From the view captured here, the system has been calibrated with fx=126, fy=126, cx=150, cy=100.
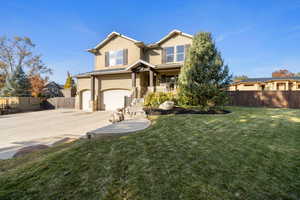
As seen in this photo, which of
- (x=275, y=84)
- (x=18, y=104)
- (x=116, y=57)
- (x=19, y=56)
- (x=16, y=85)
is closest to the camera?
(x=116, y=57)

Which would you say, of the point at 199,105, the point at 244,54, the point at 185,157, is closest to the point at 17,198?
the point at 185,157

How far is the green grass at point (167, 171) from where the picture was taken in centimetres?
182

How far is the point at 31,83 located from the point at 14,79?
2714mm

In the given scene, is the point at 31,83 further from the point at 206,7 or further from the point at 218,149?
the point at 218,149

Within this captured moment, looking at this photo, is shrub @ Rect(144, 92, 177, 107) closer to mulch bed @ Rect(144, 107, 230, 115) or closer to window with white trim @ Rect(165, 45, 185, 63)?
mulch bed @ Rect(144, 107, 230, 115)

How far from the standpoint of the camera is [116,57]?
14.1 m

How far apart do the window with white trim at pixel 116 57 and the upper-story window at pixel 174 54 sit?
4.73 metres

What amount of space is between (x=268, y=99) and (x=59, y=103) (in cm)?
2372

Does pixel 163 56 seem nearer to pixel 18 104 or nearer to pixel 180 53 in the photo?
pixel 180 53

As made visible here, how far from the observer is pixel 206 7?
30.7ft

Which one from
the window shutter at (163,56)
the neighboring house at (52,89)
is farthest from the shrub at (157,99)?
the neighboring house at (52,89)

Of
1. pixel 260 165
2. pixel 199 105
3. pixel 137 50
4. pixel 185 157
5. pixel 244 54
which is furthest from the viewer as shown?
pixel 244 54

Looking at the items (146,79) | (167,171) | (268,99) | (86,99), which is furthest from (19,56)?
(268,99)

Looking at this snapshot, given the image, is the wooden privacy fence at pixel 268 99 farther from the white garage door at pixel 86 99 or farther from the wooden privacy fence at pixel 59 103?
the wooden privacy fence at pixel 59 103
